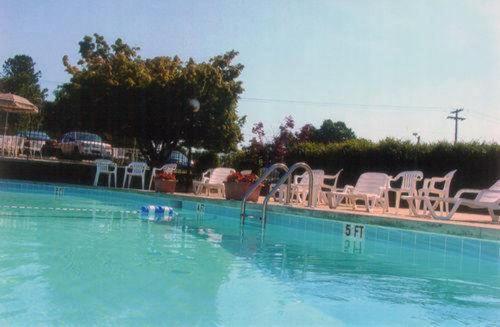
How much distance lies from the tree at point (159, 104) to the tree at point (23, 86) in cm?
815

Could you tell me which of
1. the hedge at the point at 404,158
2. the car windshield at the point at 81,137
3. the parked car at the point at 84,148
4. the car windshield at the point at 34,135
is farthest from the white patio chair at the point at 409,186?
the car windshield at the point at 34,135

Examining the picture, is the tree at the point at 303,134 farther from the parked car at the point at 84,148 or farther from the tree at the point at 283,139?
the parked car at the point at 84,148

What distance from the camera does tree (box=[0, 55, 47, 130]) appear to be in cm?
3790

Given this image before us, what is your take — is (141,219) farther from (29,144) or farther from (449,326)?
(29,144)

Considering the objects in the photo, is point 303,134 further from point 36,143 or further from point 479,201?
point 36,143

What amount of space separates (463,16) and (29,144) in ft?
52.1

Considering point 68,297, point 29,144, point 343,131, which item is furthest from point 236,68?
point 343,131

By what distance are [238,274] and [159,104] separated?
12269 millimetres

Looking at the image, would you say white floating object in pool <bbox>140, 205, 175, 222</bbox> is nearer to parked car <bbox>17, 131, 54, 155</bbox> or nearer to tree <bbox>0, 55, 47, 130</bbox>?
parked car <bbox>17, 131, 54, 155</bbox>

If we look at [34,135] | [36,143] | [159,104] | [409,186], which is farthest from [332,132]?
[409,186]

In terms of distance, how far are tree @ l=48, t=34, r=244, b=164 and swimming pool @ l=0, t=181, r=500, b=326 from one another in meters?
7.91

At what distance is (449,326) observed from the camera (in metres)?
3.87

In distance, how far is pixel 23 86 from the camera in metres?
41.0

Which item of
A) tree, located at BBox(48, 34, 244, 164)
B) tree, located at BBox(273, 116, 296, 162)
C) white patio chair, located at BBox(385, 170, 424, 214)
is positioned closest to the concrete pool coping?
white patio chair, located at BBox(385, 170, 424, 214)
